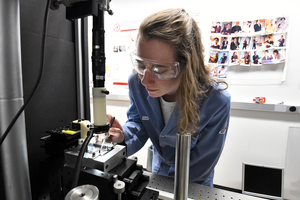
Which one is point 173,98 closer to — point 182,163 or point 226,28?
point 182,163

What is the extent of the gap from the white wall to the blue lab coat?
3.75 feet

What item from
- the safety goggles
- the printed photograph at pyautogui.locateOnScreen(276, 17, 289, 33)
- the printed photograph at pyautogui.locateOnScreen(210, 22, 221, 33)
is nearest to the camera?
the safety goggles

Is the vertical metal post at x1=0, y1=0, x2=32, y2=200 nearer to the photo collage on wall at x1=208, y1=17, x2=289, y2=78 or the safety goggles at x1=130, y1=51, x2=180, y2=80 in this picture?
the safety goggles at x1=130, y1=51, x2=180, y2=80

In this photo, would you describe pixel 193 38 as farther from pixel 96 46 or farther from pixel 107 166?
pixel 107 166

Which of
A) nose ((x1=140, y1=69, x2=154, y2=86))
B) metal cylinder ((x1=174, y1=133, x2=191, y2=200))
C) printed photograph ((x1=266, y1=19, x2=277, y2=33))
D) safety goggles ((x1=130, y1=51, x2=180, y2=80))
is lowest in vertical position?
metal cylinder ((x1=174, y1=133, x2=191, y2=200))

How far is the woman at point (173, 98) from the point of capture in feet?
2.24

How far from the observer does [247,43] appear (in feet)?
5.81

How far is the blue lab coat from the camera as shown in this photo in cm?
85

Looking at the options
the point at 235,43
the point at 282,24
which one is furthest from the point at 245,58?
the point at 282,24

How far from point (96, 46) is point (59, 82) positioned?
448 millimetres

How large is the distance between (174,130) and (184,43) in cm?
46

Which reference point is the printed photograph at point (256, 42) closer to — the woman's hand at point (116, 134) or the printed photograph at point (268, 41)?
the printed photograph at point (268, 41)

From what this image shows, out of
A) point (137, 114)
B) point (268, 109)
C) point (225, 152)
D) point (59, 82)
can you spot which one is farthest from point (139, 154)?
point (59, 82)

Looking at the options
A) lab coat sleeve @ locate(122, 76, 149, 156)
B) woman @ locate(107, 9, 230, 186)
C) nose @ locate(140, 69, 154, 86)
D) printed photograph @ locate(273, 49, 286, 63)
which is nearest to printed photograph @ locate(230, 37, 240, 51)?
printed photograph @ locate(273, 49, 286, 63)
